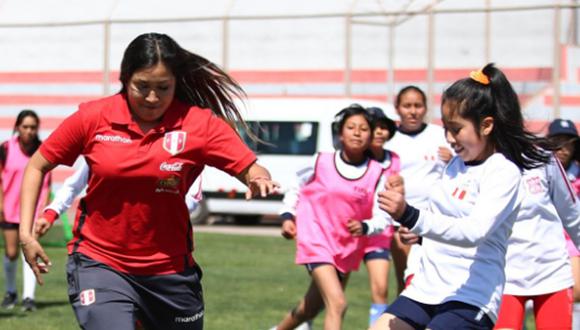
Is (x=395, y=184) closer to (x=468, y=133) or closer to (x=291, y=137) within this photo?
(x=468, y=133)

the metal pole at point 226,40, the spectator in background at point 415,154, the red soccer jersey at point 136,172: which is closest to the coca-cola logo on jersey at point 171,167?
the red soccer jersey at point 136,172

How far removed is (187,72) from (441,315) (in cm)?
166

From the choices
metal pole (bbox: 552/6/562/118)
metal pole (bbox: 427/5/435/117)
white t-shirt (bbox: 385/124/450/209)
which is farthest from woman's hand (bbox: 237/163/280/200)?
metal pole (bbox: 427/5/435/117)

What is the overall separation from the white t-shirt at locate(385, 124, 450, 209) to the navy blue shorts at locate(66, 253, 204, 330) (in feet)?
16.2

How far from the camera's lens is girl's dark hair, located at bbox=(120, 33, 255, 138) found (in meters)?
5.48

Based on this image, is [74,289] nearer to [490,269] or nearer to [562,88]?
[490,269]

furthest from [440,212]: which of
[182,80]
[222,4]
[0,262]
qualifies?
[222,4]

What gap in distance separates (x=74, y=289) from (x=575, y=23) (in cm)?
2047

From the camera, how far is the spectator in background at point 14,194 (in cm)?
1204

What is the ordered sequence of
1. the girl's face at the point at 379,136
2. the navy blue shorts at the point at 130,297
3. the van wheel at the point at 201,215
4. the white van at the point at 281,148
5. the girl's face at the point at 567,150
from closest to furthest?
1. the navy blue shorts at the point at 130,297
2. the girl's face at the point at 567,150
3. the girl's face at the point at 379,136
4. the white van at the point at 281,148
5. the van wheel at the point at 201,215

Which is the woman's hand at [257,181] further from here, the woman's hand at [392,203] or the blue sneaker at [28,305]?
the blue sneaker at [28,305]

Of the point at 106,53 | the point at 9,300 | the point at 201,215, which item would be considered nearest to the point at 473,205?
the point at 9,300

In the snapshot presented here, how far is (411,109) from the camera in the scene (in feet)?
34.7

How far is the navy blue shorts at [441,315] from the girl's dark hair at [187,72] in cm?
118
